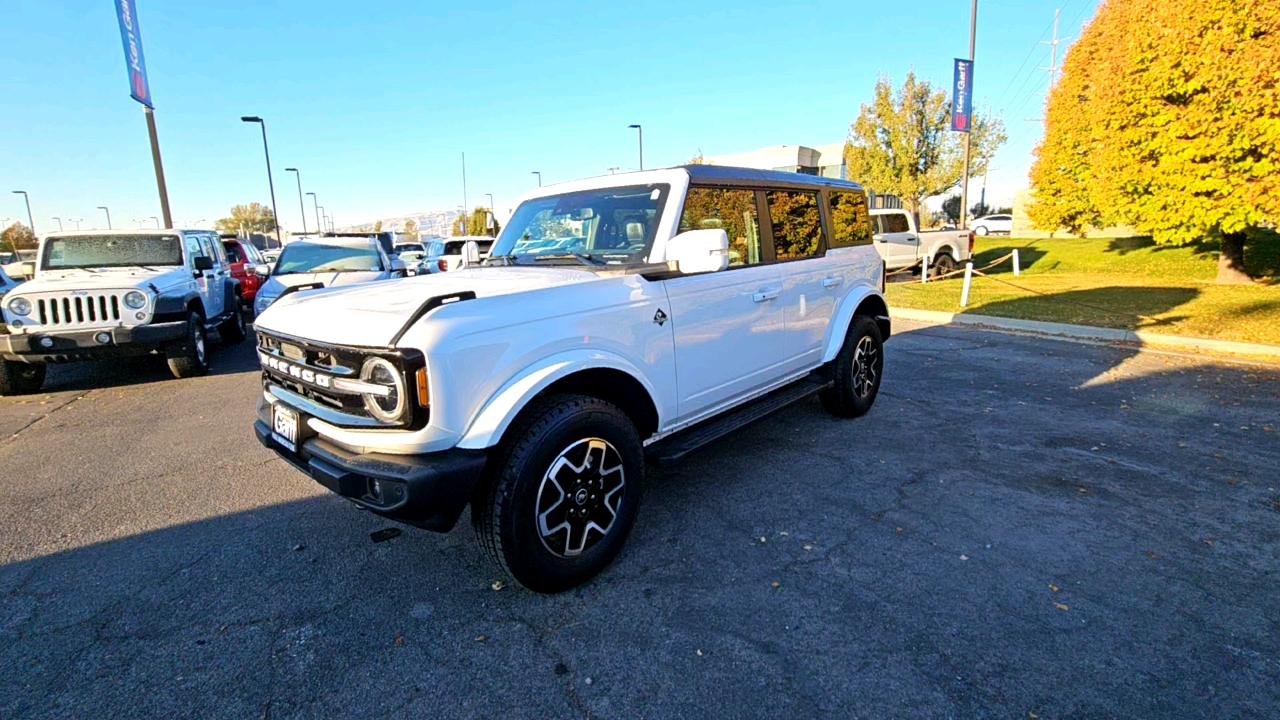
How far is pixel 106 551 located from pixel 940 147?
29.9 m

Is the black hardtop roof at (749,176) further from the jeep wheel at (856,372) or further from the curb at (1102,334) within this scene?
the curb at (1102,334)

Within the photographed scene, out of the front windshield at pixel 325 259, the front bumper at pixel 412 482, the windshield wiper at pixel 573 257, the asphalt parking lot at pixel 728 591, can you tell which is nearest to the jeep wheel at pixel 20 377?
the asphalt parking lot at pixel 728 591

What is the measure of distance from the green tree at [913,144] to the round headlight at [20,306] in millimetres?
27411

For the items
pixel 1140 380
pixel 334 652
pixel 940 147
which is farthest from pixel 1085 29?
pixel 334 652

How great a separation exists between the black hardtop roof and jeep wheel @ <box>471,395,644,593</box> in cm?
171

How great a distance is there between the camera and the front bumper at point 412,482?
2314 millimetres

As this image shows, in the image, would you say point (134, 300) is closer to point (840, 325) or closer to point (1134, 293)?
point (840, 325)

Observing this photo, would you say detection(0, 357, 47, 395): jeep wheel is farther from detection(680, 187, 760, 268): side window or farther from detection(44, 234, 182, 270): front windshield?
detection(680, 187, 760, 268): side window

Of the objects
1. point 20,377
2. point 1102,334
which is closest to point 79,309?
point 20,377

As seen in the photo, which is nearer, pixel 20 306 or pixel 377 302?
pixel 377 302

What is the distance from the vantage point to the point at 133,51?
1398cm

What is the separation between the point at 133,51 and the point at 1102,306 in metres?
21.1

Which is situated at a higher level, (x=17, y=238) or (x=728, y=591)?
(x=17, y=238)

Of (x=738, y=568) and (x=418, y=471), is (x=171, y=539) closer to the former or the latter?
(x=418, y=471)
